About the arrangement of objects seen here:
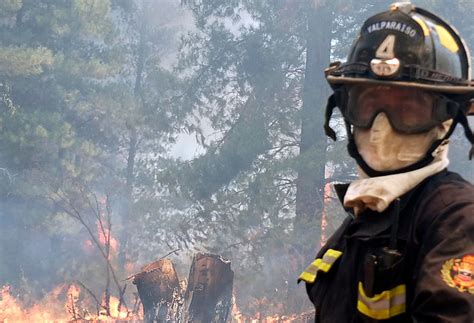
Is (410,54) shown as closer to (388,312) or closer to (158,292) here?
(388,312)

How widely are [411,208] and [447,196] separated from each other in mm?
109

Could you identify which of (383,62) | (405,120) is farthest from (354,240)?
(383,62)

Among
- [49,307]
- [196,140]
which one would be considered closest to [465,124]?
[49,307]

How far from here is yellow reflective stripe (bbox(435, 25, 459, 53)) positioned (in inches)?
78.6

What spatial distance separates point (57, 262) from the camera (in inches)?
904

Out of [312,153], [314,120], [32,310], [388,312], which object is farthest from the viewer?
[32,310]

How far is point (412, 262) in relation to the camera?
1.75 metres

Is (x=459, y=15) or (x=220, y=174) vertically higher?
(x=459, y=15)

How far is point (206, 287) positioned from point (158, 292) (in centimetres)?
84

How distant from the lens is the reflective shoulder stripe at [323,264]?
2.08 meters

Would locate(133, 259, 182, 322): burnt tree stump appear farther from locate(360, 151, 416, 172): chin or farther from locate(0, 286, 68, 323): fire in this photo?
locate(360, 151, 416, 172): chin

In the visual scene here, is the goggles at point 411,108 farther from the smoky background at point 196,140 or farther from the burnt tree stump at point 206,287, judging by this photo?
the smoky background at point 196,140

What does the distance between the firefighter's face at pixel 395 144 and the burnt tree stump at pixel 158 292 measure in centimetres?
849

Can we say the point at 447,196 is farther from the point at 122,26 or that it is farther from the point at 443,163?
the point at 122,26
